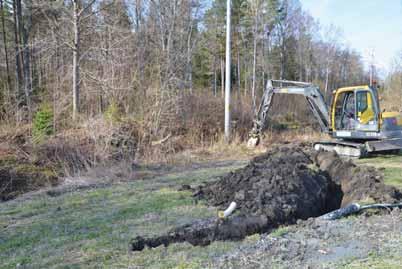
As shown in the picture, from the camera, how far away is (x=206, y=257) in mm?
3512

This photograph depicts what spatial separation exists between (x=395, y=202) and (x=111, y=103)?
35.2ft

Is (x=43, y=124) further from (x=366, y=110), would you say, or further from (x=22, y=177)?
(x=366, y=110)

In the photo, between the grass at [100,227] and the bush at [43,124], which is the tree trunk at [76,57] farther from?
the grass at [100,227]

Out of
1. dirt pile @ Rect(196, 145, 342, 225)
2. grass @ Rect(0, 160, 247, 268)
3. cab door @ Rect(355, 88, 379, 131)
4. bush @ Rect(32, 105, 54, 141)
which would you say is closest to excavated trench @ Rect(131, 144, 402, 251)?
dirt pile @ Rect(196, 145, 342, 225)

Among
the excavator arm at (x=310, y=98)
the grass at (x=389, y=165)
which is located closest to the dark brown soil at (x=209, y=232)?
the grass at (x=389, y=165)

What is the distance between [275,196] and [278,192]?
13cm

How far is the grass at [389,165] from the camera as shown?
7.33 meters

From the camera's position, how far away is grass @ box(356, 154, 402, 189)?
7330 mm

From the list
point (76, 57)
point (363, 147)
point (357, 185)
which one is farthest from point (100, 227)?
point (76, 57)

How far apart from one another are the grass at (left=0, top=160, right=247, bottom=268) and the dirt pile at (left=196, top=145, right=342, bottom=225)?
50 cm

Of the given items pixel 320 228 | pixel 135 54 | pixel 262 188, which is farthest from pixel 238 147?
pixel 320 228

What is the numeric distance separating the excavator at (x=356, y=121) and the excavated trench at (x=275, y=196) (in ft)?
11.9

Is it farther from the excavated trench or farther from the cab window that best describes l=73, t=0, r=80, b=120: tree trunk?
the cab window

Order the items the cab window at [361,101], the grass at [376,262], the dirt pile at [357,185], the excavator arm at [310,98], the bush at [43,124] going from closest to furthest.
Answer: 1. the grass at [376,262]
2. the dirt pile at [357,185]
3. the cab window at [361,101]
4. the bush at [43,124]
5. the excavator arm at [310,98]
